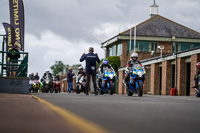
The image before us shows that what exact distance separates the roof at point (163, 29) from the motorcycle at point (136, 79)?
158 ft

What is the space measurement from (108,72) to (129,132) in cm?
1910

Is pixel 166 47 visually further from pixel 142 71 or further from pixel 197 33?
pixel 142 71

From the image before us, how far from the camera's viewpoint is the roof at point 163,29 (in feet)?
225

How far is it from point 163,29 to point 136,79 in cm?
5181

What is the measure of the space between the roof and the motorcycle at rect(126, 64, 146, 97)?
158 feet

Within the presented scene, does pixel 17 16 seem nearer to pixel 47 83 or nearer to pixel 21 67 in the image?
pixel 21 67

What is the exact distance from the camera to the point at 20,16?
79.8 ft

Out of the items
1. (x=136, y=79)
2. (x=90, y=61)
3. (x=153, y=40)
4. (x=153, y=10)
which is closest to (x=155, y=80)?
(x=90, y=61)

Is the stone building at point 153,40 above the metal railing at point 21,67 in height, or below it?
above

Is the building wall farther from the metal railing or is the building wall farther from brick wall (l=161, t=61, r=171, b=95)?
the metal railing

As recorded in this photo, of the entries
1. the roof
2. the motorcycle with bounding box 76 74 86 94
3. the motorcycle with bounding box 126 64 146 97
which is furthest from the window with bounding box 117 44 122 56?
the motorcycle with bounding box 126 64 146 97

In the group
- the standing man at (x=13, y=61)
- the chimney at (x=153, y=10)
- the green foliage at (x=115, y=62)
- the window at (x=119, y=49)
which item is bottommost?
the standing man at (x=13, y=61)

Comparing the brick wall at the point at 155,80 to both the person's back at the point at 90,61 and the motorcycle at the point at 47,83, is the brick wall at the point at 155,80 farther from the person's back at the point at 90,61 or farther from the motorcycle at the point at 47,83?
the person's back at the point at 90,61

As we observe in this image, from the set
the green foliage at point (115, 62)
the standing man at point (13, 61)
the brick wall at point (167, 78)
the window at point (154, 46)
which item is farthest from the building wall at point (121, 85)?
the standing man at point (13, 61)
